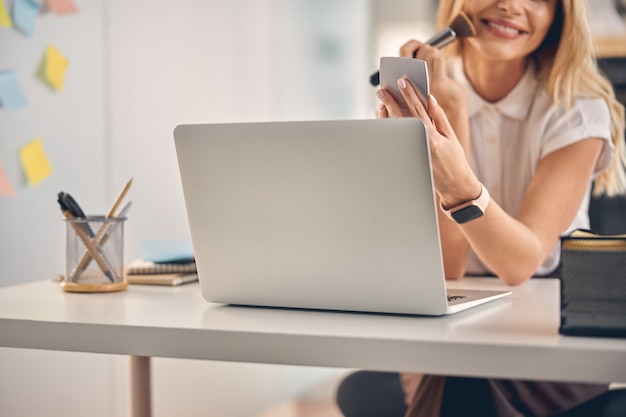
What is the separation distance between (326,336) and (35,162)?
1.25 m

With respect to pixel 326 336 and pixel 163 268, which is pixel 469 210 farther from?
pixel 163 268

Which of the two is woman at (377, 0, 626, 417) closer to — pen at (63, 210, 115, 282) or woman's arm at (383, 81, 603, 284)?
woman's arm at (383, 81, 603, 284)

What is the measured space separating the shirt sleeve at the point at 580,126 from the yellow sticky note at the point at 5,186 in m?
1.09

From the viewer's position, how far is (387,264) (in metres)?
1.00

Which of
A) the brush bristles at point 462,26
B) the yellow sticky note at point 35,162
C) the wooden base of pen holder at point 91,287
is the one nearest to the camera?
the wooden base of pen holder at point 91,287

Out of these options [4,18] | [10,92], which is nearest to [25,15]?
[4,18]

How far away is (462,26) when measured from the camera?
1.68 metres

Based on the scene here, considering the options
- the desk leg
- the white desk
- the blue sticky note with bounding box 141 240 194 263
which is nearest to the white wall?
the blue sticky note with bounding box 141 240 194 263

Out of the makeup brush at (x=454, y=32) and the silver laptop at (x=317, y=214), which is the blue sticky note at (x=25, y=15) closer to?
the makeup brush at (x=454, y=32)

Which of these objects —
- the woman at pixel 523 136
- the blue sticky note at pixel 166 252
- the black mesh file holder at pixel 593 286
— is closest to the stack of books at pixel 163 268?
the blue sticky note at pixel 166 252

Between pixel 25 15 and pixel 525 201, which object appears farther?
pixel 25 15

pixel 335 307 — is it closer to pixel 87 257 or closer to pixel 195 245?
pixel 195 245

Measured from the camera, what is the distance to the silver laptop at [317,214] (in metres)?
0.96

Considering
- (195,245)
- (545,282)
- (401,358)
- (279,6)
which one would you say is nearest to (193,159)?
(195,245)
